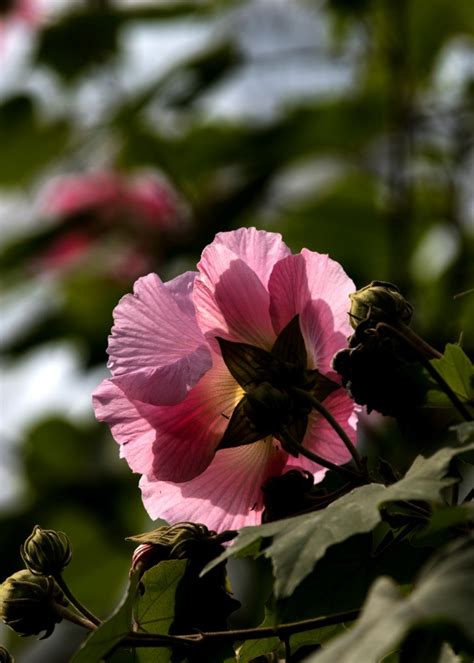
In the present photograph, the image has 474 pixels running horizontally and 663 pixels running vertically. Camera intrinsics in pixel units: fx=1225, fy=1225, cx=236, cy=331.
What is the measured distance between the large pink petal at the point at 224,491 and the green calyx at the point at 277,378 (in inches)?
0.5

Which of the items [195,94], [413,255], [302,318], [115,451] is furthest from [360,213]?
[302,318]

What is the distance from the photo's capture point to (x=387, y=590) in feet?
1.23

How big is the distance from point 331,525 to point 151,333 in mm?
176

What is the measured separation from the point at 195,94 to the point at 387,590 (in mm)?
1482

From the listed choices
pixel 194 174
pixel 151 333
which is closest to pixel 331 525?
pixel 151 333

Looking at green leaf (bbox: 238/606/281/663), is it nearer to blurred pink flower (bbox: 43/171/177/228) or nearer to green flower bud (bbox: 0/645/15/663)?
green flower bud (bbox: 0/645/15/663)

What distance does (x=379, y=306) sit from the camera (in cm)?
55

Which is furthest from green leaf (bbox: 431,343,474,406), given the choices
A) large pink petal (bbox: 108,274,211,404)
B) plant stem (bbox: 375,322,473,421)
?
large pink petal (bbox: 108,274,211,404)

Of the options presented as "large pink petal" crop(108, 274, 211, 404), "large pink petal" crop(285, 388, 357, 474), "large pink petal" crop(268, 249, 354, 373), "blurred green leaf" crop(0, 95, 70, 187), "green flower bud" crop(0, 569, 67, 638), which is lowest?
"blurred green leaf" crop(0, 95, 70, 187)

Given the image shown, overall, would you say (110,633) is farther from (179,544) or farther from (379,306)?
(379,306)

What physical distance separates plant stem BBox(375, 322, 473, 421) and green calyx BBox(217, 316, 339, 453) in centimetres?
6

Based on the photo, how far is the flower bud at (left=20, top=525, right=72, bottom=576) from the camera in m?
0.58

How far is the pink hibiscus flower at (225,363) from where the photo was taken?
1.95ft

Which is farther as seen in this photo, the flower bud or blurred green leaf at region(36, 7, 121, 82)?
blurred green leaf at region(36, 7, 121, 82)
